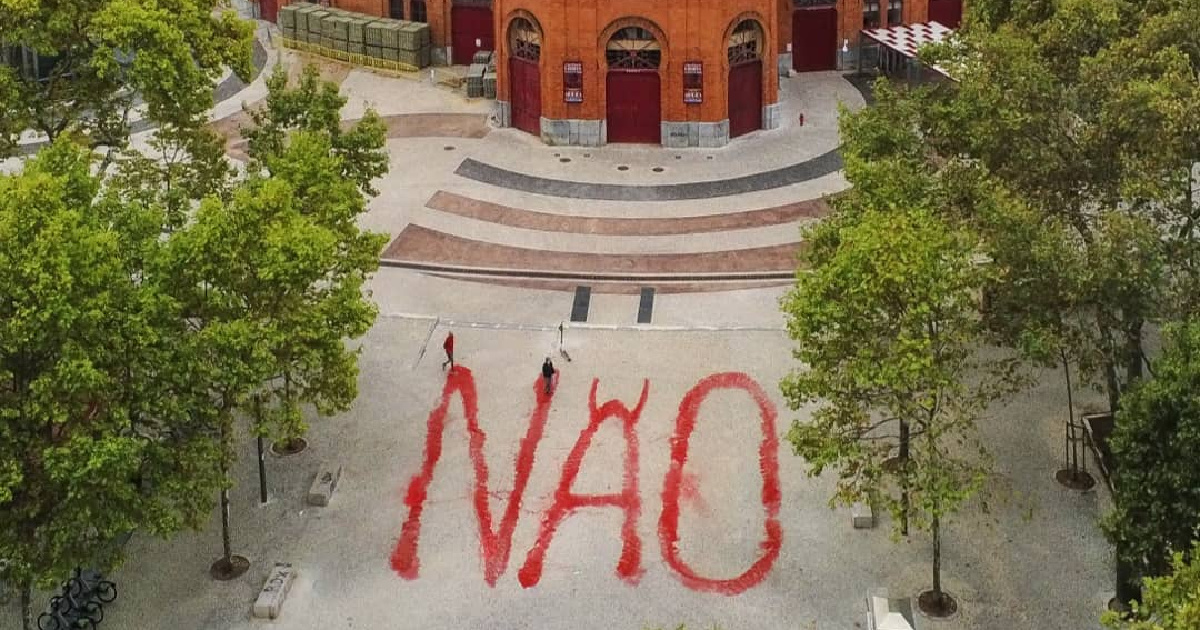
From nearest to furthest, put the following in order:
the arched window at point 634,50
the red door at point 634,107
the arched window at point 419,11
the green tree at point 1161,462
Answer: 1. the green tree at point 1161,462
2. the arched window at point 634,50
3. the red door at point 634,107
4. the arched window at point 419,11

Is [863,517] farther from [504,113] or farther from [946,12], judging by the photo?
[946,12]

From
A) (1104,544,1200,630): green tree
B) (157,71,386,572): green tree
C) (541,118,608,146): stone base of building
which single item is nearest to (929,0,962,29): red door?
(541,118,608,146): stone base of building

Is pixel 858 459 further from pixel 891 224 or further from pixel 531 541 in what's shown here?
pixel 531 541

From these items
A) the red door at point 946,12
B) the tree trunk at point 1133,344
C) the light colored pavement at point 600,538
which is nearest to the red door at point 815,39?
the red door at point 946,12

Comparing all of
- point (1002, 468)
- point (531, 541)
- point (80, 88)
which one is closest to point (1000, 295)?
point (1002, 468)

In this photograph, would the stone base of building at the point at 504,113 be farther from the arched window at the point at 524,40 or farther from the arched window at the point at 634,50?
the arched window at the point at 634,50

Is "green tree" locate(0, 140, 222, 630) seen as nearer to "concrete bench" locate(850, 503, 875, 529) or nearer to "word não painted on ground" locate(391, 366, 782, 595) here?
"word não painted on ground" locate(391, 366, 782, 595)
